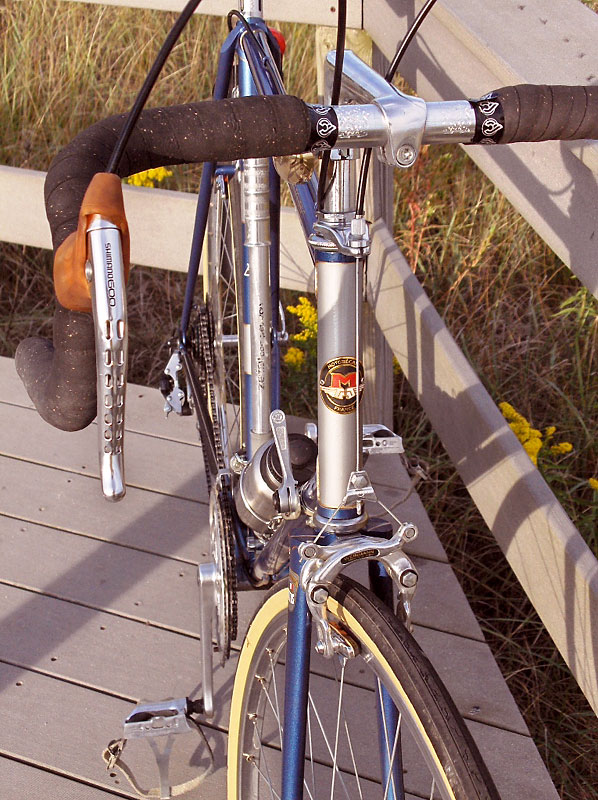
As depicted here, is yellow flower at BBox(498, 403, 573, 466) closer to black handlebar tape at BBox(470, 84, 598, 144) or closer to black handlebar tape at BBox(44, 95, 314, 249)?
black handlebar tape at BBox(470, 84, 598, 144)

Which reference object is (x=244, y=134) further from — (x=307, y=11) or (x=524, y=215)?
(x=307, y=11)

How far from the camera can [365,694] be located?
64.0 inches

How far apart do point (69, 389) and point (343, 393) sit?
27 cm

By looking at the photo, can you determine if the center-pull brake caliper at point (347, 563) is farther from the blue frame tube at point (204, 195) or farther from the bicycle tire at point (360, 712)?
the blue frame tube at point (204, 195)

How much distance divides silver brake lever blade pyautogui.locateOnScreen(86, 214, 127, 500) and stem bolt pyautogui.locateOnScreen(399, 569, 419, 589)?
1.09ft

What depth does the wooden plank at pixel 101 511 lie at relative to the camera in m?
2.03

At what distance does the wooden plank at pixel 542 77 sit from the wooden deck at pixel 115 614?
80 centimetres

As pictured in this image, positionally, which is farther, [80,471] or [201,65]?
[201,65]

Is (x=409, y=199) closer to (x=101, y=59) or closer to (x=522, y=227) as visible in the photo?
(x=522, y=227)

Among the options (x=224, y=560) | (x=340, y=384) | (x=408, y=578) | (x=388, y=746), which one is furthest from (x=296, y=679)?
(x=224, y=560)

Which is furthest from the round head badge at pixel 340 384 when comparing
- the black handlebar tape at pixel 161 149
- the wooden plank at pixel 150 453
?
the wooden plank at pixel 150 453

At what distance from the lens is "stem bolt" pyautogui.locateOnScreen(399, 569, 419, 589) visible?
0.90m

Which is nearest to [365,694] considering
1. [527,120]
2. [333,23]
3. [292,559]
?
[292,559]

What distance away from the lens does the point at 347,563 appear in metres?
0.92
